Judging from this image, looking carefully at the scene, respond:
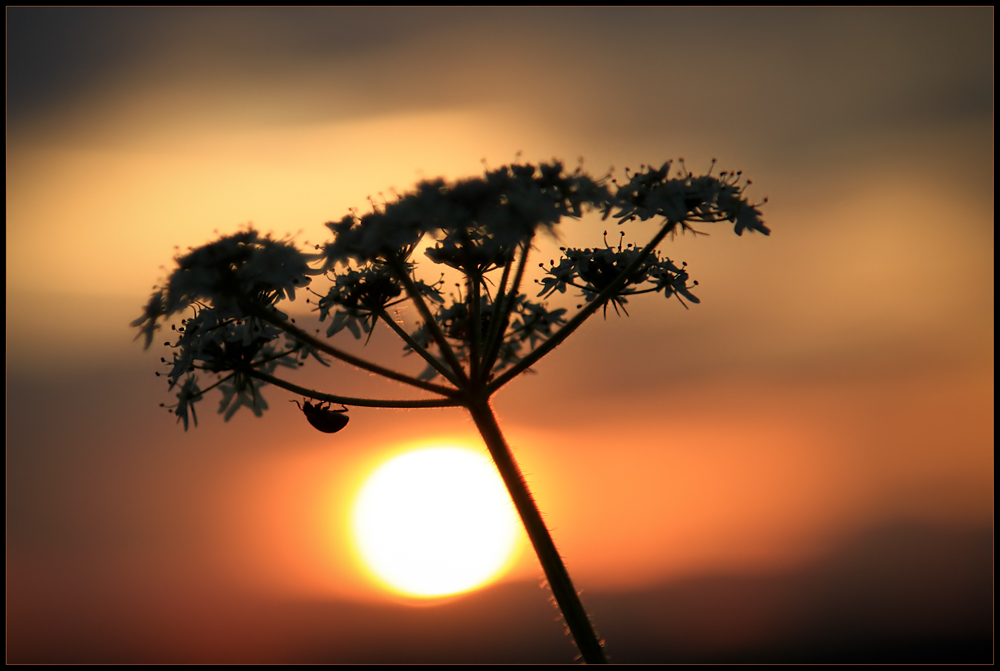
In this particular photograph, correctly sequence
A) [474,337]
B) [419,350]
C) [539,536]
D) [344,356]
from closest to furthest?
[539,536]
[344,356]
[474,337]
[419,350]

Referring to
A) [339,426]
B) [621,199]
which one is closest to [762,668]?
[621,199]

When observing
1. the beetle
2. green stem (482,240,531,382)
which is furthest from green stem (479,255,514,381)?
the beetle

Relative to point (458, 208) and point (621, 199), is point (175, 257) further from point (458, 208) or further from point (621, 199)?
point (621, 199)

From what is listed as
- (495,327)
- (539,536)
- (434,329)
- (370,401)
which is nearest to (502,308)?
(495,327)

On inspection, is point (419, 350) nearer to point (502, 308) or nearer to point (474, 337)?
point (474, 337)

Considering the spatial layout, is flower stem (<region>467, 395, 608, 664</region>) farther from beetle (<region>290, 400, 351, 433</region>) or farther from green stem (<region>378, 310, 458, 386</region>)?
beetle (<region>290, 400, 351, 433</region>)
